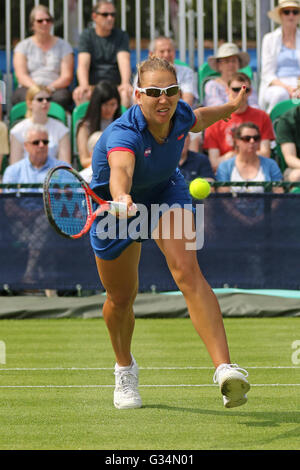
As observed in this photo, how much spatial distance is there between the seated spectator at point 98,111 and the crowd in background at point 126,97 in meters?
0.01

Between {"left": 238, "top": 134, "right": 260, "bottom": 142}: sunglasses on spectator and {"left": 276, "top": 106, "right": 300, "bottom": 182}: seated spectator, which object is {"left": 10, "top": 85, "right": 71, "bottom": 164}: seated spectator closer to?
{"left": 238, "top": 134, "right": 260, "bottom": 142}: sunglasses on spectator

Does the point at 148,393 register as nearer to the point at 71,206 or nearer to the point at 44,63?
the point at 71,206

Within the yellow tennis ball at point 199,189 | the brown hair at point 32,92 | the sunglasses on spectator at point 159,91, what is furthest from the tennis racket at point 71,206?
the brown hair at point 32,92

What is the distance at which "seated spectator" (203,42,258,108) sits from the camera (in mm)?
12734

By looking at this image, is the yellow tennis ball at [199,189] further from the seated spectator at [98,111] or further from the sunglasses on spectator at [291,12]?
the sunglasses on spectator at [291,12]

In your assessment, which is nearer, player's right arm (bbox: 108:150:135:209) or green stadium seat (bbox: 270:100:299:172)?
player's right arm (bbox: 108:150:135:209)

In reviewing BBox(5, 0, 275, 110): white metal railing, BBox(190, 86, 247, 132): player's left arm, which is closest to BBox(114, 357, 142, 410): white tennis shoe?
BBox(190, 86, 247, 132): player's left arm

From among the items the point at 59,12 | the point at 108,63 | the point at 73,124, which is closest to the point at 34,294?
the point at 73,124

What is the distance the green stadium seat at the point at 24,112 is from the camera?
12.5 meters

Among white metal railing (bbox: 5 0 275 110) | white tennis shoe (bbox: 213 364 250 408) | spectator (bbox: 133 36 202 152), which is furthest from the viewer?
white metal railing (bbox: 5 0 275 110)

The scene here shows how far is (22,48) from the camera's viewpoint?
13.2 meters

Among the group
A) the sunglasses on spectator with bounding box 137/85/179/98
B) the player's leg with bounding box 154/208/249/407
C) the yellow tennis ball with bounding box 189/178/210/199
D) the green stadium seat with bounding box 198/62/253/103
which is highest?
the green stadium seat with bounding box 198/62/253/103

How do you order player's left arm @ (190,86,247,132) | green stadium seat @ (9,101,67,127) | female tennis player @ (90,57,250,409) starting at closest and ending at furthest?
female tennis player @ (90,57,250,409)
player's left arm @ (190,86,247,132)
green stadium seat @ (9,101,67,127)
